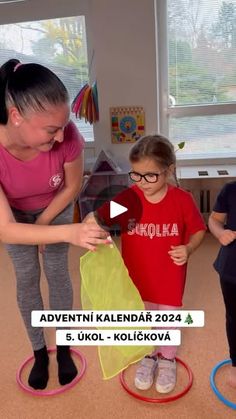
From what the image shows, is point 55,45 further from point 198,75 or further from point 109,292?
point 109,292

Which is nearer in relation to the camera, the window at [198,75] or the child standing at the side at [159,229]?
the child standing at the side at [159,229]

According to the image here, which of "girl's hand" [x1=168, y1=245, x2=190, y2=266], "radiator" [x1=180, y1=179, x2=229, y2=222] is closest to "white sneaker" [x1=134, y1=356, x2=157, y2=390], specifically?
"girl's hand" [x1=168, y1=245, x2=190, y2=266]

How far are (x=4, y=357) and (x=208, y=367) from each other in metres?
0.81

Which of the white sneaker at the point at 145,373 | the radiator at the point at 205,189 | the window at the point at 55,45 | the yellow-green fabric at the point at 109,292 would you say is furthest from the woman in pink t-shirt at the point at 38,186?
the window at the point at 55,45

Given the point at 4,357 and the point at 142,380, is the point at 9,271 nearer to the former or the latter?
the point at 4,357

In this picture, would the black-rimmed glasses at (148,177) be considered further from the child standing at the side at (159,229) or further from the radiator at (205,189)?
the radiator at (205,189)

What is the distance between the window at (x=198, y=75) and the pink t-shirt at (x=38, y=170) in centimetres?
189

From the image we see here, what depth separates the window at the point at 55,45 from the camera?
3.01m

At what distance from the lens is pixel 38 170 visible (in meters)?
1.21

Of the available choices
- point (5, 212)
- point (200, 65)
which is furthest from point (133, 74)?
point (5, 212)

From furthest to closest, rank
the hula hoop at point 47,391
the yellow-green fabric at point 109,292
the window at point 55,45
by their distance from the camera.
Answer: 1. the window at point 55,45
2. the hula hoop at point 47,391
3. the yellow-green fabric at point 109,292

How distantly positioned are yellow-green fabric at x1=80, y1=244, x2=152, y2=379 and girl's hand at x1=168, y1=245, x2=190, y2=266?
0.16 metres

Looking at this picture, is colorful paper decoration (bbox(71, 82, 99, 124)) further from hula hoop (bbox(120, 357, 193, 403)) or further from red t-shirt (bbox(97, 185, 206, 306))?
hula hoop (bbox(120, 357, 193, 403))

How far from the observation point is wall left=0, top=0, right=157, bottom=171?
268 centimetres
